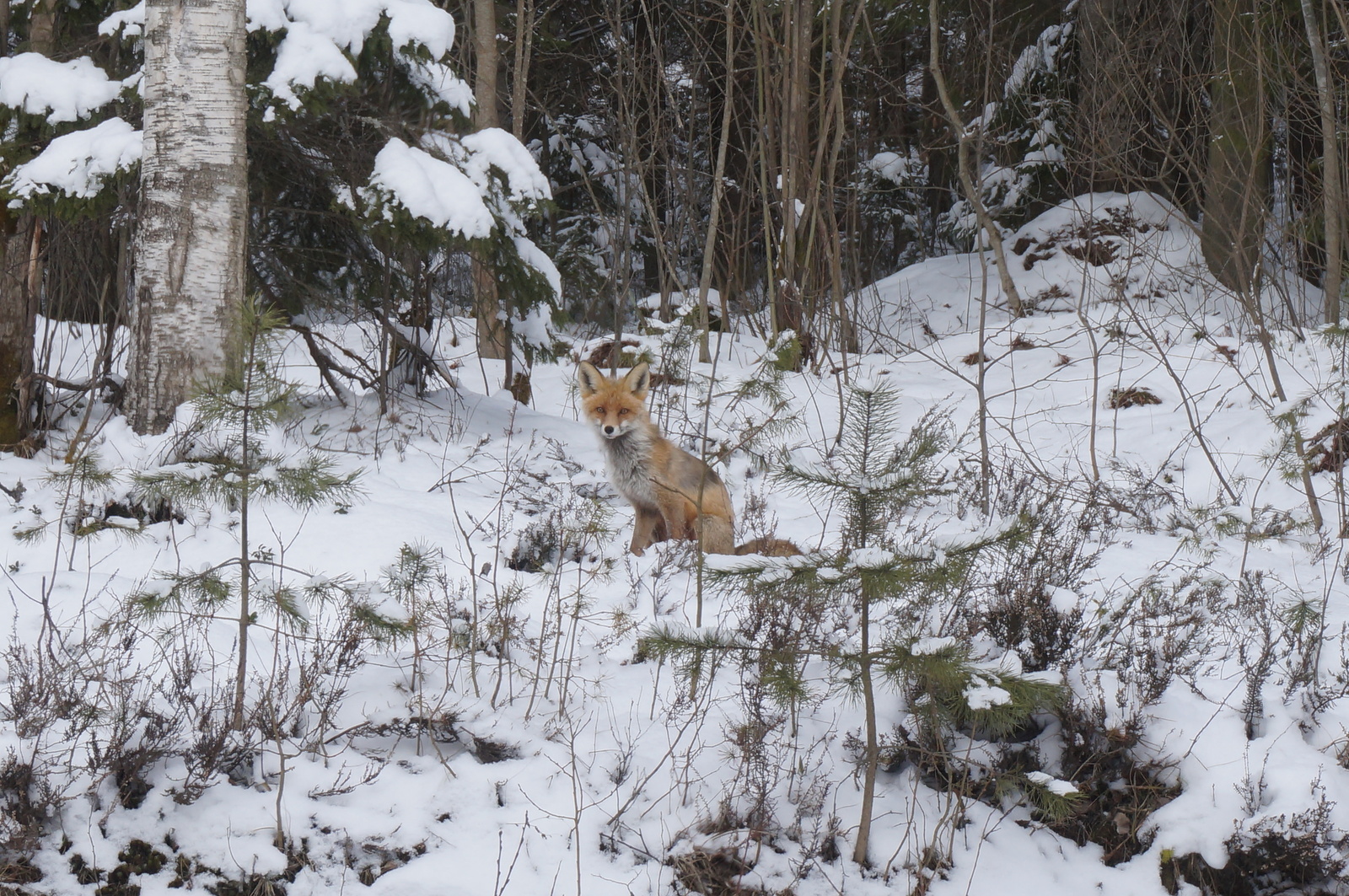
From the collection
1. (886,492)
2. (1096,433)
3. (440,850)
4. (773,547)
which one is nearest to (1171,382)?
(1096,433)

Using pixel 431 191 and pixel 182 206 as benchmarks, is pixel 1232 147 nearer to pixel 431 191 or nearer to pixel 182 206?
pixel 431 191

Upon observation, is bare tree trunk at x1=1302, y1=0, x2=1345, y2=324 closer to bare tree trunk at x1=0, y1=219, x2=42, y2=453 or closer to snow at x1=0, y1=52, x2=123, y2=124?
snow at x1=0, y1=52, x2=123, y2=124

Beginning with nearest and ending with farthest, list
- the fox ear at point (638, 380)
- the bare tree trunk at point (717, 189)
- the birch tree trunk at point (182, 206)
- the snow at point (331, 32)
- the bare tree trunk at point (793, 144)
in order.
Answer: the birch tree trunk at point (182, 206) → the snow at point (331, 32) → the fox ear at point (638, 380) → the bare tree trunk at point (793, 144) → the bare tree trunk at point (717, 189)

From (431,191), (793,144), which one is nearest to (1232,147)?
(793,144)

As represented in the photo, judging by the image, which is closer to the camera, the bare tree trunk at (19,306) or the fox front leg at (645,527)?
the fox front leg at (645,527)

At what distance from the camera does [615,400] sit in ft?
23.4

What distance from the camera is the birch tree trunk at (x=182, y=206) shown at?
6426 mm

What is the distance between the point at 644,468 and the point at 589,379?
0.84m

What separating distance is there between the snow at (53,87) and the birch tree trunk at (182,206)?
2.57ft

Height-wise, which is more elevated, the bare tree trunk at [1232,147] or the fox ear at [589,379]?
the bare tree trunk at [1232,147]

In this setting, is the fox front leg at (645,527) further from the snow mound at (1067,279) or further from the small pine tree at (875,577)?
the snow mound at (1067,279)

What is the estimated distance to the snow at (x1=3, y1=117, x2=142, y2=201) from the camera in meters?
6.46

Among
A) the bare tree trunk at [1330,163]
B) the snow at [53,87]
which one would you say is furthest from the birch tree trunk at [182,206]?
the bare tree trunk at [1330,163]

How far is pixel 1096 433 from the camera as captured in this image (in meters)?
9.64
